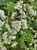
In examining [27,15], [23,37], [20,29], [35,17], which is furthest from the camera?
[35,17]

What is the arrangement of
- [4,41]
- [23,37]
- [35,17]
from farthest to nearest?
[35,17], [23,37], [4,41]

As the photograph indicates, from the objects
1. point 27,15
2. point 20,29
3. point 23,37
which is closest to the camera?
point 23,37

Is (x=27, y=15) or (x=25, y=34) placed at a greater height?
(x=27, y=15)

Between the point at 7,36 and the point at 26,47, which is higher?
the point at 7,36

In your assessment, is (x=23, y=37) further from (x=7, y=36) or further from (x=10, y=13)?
(x=10, y=13)

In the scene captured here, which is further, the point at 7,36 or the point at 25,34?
the point at 25,34

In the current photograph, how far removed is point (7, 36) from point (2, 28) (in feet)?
0.36

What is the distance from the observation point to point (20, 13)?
163 centimetres

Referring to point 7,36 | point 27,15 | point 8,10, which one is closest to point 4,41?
point 7,36

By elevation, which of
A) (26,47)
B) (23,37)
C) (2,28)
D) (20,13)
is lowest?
(26,47)

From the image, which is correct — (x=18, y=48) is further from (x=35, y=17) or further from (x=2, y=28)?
(x=35, y=17)

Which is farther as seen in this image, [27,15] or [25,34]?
[27,15]

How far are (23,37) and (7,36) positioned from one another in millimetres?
198

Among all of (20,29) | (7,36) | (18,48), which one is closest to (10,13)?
(20,29)
